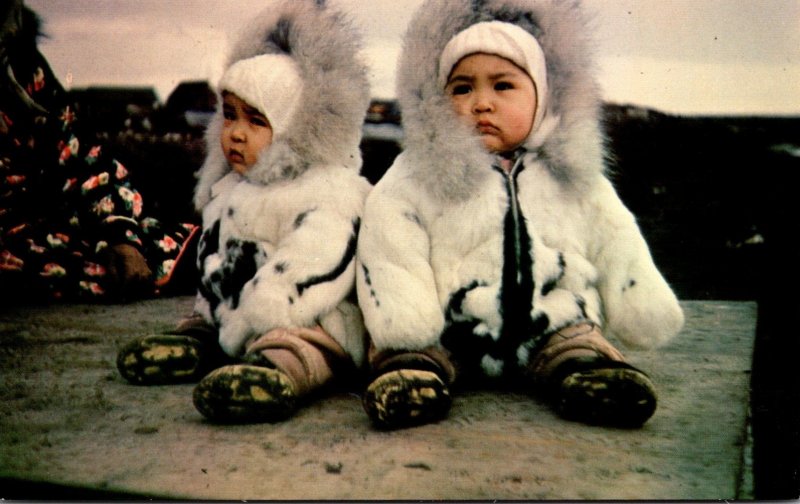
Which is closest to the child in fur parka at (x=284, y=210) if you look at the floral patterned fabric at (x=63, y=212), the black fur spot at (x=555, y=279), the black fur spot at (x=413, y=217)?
the black fur spot at (x=413, y=217)

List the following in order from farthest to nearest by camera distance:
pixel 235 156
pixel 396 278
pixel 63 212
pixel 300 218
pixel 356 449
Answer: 1. pixel 63 212
2. pixel 235 156
3. pixel 300 218
4. pixel 396 278
5. pixel 356 449

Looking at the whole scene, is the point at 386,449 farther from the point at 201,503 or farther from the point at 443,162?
the point at 443,162

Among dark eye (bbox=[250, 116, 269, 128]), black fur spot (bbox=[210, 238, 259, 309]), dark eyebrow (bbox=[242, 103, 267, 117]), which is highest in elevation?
dark eyebrow (bbox=[242, 103, 267, 117])

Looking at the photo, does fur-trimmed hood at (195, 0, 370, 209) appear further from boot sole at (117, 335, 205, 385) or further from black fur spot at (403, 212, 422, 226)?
boot sole at (117, 335, 205, 385)

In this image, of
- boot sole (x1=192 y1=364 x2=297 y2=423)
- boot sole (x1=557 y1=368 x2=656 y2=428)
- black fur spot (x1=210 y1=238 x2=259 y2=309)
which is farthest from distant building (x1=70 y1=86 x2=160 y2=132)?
boot sole (x1=557 y1=368 x2=656 y2=428)

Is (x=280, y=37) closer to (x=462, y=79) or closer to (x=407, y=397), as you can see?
(x=462, y=79)

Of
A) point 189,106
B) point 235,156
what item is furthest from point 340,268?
point 189,106

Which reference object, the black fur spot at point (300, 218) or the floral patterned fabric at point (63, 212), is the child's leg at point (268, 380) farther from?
the floral patterned fabric at point (63, 212)
